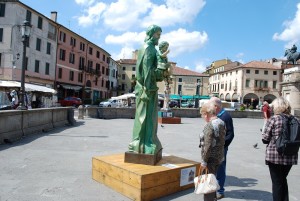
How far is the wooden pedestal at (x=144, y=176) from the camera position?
444 centimetres

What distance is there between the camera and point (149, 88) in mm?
5090

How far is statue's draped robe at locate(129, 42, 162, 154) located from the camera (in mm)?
5078

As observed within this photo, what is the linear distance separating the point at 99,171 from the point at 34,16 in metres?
33.8

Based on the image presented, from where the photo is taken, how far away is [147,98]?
5121mm

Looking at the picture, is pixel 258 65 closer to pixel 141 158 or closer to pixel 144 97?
pixel 144 97

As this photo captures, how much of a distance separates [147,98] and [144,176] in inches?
54.1

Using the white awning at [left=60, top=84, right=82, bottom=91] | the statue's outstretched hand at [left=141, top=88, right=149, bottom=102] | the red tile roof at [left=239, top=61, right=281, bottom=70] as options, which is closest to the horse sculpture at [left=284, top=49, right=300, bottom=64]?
the statue's outstretched hand at [left=141, top=88, right=149, bottom=102]

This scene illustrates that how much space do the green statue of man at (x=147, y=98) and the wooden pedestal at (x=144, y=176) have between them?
1.26 ft

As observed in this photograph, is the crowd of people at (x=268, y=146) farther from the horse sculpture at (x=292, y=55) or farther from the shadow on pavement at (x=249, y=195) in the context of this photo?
the horse sculpture at (x=292, y=55)

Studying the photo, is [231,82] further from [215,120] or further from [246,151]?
[215,120]

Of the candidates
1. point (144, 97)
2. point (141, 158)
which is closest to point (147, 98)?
point (144, 97)

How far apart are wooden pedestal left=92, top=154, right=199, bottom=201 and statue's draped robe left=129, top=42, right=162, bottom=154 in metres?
0.36

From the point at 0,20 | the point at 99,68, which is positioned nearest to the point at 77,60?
the point at 99,68

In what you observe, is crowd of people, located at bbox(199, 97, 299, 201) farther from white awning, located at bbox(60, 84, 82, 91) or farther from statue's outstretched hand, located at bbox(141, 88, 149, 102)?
white awning, located at bbox(60, 84, 82, 91)
